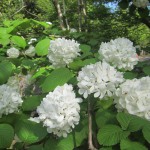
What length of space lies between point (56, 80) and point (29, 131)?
41 centimetres

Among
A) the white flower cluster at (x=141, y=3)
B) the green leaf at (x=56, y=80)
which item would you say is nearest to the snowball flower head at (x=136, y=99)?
the green leaf at (x=56, y=80)

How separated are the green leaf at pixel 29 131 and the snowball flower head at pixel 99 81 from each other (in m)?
0.23

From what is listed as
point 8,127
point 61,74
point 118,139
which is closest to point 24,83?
point 61,74

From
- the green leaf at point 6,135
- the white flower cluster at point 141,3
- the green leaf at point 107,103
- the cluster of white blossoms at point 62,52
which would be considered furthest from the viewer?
the white flower cluster at point 141,3

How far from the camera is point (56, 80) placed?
5.48ft

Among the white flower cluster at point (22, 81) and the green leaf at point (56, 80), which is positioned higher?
the green leaf at point (56, 80)

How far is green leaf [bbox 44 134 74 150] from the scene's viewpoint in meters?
1.26

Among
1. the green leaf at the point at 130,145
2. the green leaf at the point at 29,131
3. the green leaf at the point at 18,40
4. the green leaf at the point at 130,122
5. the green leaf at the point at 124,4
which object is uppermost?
the green leaf at the point at 130,122

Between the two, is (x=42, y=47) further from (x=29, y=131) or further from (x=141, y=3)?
(x=141, y=3)

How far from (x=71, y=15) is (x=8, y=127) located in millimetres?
11212

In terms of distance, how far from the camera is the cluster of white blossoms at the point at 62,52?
1.97 metres

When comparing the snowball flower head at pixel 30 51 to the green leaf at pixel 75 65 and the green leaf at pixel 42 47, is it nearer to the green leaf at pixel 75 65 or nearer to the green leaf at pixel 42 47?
the green leaf at pixel 42 47

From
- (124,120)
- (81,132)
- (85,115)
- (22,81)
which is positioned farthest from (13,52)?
(124,120)

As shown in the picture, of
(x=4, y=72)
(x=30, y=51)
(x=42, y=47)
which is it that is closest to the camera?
(x=4, y=72)
